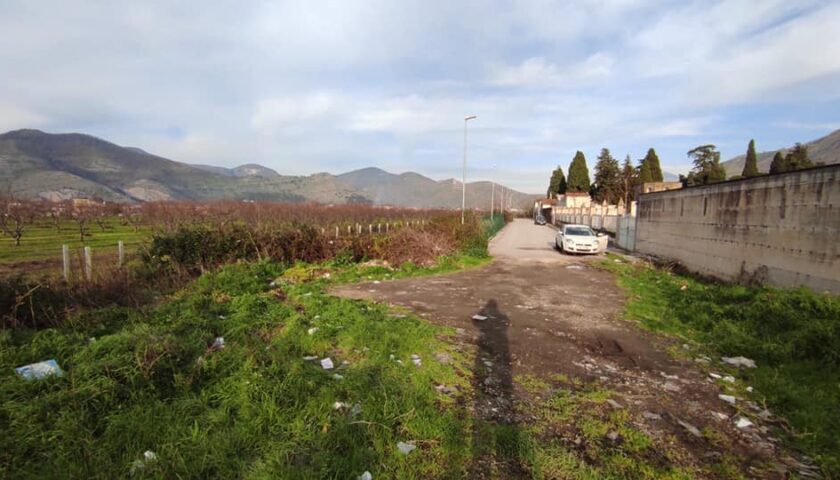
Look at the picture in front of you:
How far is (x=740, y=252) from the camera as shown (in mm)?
9219

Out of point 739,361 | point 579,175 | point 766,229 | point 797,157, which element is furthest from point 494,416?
point 579,175

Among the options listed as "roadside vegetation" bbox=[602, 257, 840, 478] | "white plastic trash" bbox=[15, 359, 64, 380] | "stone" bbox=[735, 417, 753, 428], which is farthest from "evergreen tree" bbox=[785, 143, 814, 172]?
"white plastic trash" bbox=[15, 359, 64, 380]

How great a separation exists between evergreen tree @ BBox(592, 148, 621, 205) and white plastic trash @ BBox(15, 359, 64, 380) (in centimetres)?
6494

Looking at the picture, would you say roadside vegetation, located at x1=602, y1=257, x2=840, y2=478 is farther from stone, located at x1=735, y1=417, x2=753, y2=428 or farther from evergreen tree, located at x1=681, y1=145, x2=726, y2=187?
evergreen tree, located at x1=681, y1=145, x2=726, y2=187

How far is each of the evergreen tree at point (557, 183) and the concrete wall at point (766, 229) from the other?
236 ft

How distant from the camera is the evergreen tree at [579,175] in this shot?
226 feet

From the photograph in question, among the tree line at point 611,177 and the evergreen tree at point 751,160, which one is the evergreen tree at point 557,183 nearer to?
the tree line at point 611,177

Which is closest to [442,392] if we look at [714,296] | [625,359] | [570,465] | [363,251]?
[570,465]

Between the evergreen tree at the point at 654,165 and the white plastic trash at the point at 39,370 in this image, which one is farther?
the evergreen tree at the point at 654,165

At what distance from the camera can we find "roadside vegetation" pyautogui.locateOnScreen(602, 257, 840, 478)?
3408 millimetres

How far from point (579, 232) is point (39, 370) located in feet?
58.5

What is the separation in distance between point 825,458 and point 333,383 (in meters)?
4.18

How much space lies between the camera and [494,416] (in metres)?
3.45

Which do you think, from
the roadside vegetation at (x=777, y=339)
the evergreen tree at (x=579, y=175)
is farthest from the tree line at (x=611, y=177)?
the roadside vegetation at (x=777, y=339)
